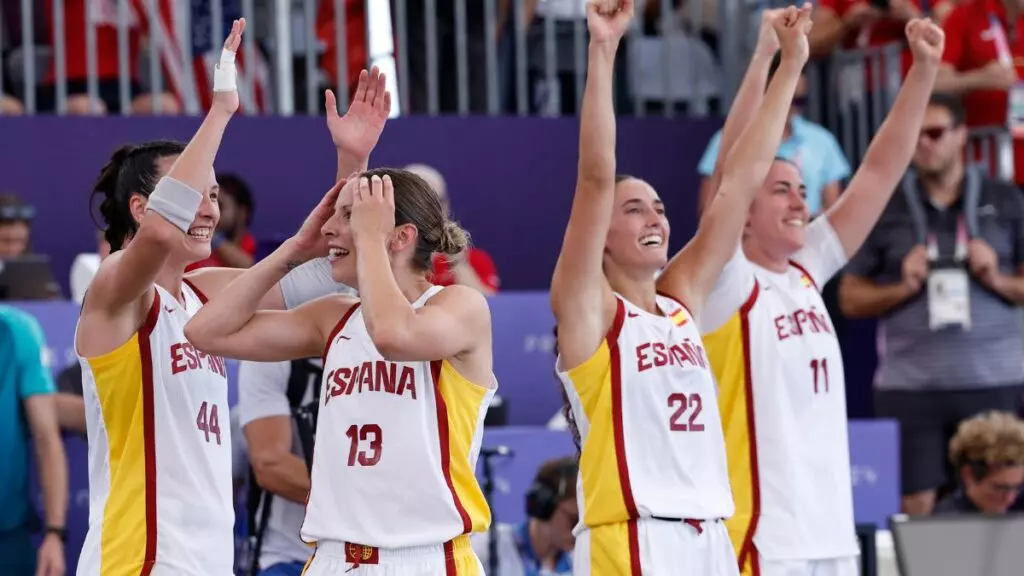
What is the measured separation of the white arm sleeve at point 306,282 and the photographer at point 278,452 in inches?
21.4

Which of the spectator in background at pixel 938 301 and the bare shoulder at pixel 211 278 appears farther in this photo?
the spectator in background at pixel 938 301

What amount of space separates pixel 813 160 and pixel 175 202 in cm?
553

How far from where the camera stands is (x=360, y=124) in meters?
5.40

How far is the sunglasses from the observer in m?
8.84

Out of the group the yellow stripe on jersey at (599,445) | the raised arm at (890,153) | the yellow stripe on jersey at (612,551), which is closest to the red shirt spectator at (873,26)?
the raised arm at (890,153)

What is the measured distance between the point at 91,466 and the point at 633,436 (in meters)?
1.59

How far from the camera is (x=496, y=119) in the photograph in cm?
1020

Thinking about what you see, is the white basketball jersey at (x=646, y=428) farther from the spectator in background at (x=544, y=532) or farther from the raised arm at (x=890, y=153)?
the spectator in background at (x=544, y=532)

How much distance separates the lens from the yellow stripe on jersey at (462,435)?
472cm

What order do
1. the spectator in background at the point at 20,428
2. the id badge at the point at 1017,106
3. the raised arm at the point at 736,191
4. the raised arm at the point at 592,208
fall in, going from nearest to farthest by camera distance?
1. the raised arm at the point at 592,208
2. the raised arm at the point at 736,191
3. the spectator in background at the point at 20,428
4. the id badge at the point at 1017,106

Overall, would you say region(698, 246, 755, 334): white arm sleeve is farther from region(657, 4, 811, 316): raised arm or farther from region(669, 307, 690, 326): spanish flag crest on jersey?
region(669, 307, 690, 326): spanish flag crest on jersey

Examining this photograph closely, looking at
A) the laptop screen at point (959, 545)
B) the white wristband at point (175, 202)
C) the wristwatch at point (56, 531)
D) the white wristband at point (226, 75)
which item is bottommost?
the laptop screen at point (959, 545)

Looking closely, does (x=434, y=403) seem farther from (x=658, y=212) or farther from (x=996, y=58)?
(x=996, y=58)

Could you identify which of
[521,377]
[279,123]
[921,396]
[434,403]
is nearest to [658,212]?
[434,403]
